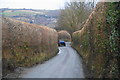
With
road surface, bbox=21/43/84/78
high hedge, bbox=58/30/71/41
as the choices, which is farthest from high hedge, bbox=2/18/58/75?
high hedge, bbox=58/30/71/41

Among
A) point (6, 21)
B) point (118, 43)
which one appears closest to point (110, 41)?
point (118, 43)

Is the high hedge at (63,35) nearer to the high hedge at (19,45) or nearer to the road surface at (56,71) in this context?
the high hedge at (19,45)

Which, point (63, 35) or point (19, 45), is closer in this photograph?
point (19, 45)

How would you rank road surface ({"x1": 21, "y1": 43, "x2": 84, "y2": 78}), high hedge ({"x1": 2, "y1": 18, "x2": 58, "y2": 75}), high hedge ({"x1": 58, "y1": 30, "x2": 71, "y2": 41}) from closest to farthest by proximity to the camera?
road surface ({"x1": 21, "y1": 43, "x2": 84, "y2": 78}), high hedge ({"x1": 2, "y1": 18, "x2": 58, "y2": 75}), high hedge ({"x1": 58, "y1": 30, "x2": 71, "y2": 41})

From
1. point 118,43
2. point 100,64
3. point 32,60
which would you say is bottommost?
point 32,60

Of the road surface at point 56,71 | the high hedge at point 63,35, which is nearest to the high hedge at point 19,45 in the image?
the road surface at point 56,71

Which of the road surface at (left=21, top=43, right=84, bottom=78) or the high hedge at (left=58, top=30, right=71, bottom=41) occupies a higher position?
the high hedge at (left=58, top=30, right=71, bottom=41)

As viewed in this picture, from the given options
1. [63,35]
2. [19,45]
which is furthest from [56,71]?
[63,35]

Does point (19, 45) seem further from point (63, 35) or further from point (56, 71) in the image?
point (63, 35)

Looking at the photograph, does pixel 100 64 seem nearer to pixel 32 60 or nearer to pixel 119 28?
pixel 119 28

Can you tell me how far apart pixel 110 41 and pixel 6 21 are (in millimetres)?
6628

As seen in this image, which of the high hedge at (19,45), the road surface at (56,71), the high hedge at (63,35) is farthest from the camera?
the high hedge at (63,35)

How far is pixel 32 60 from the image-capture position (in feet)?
45.6

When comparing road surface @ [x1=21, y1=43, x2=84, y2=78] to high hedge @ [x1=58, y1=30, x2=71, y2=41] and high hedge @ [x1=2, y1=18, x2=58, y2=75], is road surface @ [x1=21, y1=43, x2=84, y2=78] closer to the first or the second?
high hedge @ [x1=2, y1=18, x2=58, y2=75]
